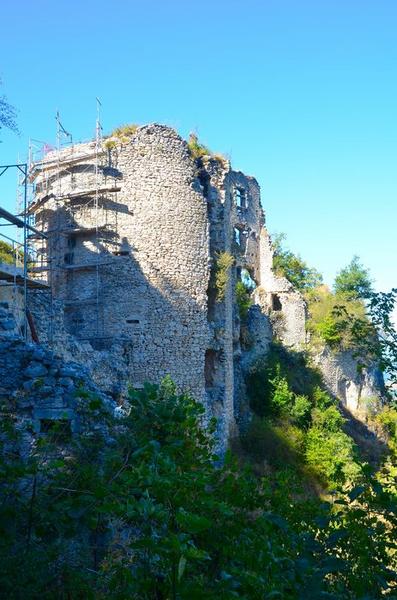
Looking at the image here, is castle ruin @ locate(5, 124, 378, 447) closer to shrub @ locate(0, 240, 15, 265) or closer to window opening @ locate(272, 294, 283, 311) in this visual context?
shrub @ locate(0, 240, 15, 265)

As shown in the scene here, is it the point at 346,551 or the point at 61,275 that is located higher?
the point at 61,275

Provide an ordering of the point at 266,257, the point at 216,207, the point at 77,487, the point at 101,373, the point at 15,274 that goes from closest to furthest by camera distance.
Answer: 1. the point at 77,487
2. the point at 15,274
3. the point at 101,373
4. the point at 216,207
5. the point at 266,257

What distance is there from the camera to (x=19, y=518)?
153 inches

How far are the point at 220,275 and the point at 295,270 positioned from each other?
1737 cm

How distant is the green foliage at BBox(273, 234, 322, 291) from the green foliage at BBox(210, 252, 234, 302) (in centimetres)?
1614

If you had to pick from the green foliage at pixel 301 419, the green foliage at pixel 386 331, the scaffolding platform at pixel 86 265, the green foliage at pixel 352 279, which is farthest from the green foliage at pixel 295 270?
the green foliage at pixel 386 331

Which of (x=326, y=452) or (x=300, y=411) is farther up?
(x=300, y=411)

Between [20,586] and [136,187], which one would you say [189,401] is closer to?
[20,586]

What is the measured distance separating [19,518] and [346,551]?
2.24 m

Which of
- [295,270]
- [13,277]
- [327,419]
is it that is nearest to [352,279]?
[295,270]

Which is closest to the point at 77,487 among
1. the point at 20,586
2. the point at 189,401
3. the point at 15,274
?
the point at 20,586

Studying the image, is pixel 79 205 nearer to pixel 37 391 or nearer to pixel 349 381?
pixel 37 391

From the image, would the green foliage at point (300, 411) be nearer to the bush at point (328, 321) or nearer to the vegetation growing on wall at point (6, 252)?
the bush at point (328, 321)

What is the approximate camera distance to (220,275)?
16188 mm
